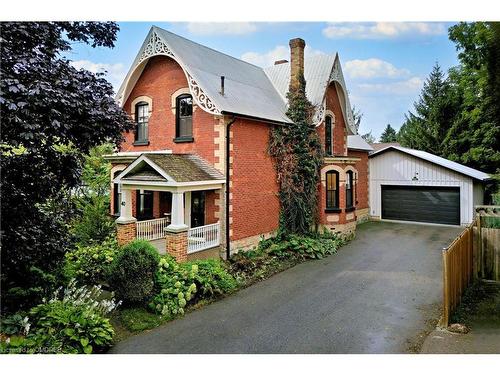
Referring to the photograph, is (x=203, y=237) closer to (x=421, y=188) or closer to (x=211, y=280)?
(x=211, y=280)

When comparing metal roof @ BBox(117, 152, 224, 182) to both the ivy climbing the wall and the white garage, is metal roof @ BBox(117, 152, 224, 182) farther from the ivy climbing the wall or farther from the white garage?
the white garage

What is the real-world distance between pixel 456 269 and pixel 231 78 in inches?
332

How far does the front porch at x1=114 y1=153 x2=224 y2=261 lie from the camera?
27.9ft

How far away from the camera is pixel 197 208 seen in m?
10.6

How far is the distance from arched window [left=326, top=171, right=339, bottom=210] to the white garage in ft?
17.1

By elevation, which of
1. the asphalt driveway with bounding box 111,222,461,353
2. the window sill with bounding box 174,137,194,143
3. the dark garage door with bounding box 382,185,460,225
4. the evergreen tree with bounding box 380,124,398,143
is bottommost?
the asphalt driveway with bounding box 111,222,461,353

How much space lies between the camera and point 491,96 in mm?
4520

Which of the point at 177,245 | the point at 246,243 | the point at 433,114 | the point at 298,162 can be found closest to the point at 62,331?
the point at 177,245

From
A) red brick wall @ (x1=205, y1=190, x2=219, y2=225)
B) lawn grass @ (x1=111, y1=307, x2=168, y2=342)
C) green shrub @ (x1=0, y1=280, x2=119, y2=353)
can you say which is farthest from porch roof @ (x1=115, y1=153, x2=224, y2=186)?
green shrub @ (x1=0, y1=280, x2=119, y2=353)

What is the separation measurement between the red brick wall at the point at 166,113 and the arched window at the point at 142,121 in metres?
0.28

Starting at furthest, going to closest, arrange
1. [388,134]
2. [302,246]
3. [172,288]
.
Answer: [388,134] < [302,246] < [172,288]
